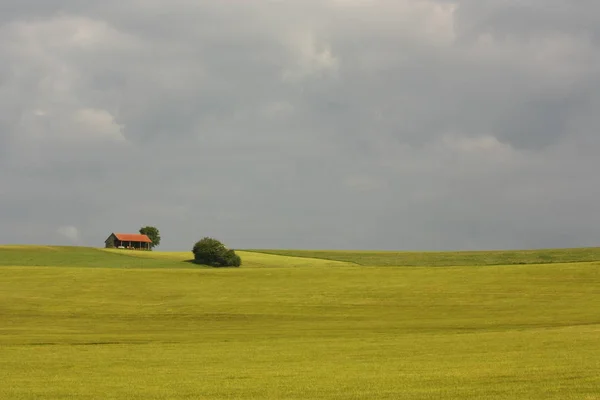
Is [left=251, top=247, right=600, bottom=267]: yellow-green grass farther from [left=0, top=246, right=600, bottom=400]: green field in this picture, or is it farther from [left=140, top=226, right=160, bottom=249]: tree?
[left=140, top=226, right=160, bottom=249]: tree

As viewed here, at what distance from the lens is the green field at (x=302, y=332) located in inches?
703

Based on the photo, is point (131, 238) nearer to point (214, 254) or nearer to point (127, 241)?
point (127, 241)

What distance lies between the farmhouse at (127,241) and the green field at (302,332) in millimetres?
43013

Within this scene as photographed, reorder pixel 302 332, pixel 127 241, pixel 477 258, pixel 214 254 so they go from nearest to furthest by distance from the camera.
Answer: pixel 302 332
pixel 477 258
pixel 214 254
pixel 127 241

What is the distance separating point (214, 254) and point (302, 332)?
160 ft

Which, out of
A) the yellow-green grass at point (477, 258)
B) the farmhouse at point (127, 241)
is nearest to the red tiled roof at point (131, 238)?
the farmhouse at point (127, 241)

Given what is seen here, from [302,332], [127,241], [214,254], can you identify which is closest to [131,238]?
[127,241]

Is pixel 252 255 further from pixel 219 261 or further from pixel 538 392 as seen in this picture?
pixel 538 392

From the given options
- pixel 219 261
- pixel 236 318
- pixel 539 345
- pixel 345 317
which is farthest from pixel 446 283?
pixel 219 261

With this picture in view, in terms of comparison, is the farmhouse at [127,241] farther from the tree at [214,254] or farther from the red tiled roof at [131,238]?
the tree at [214,254]

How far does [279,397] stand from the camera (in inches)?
643

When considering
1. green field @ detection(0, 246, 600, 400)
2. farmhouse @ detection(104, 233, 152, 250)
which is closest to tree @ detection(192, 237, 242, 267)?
green field @ detection(0, 246, 600, 400)

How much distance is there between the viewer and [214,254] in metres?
83.2

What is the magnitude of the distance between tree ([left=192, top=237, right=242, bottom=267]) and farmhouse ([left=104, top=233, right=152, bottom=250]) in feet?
130
